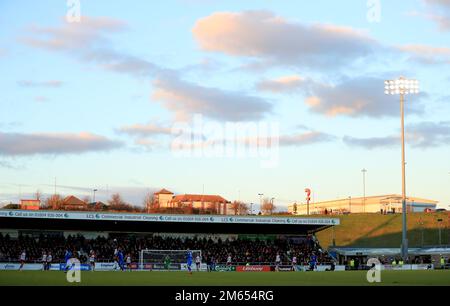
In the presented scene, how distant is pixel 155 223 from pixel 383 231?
4888 cm

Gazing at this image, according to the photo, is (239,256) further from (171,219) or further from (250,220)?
(171,219)

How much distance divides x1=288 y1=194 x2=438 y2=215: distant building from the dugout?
76.9 metres

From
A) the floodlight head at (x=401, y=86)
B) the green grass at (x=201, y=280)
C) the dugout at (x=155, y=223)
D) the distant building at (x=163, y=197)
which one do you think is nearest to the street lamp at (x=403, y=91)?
the floodlight head at (x=401, y=86)

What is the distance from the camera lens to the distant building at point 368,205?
158250mm

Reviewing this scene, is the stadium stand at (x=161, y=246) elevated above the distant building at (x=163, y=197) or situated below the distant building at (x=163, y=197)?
below

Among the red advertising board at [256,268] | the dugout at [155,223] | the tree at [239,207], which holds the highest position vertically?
the tree at [239,207]

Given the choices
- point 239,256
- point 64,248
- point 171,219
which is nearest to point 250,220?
point 239,256

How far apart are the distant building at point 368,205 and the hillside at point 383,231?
36114 millimetres

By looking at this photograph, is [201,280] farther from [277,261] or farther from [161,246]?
[161,246]

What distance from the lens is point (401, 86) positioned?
69.9m

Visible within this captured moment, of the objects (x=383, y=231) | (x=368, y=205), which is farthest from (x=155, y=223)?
Result: (x=368, y=205)

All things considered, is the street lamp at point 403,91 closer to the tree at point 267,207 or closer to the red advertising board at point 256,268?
the red advertising board at point 256,268
